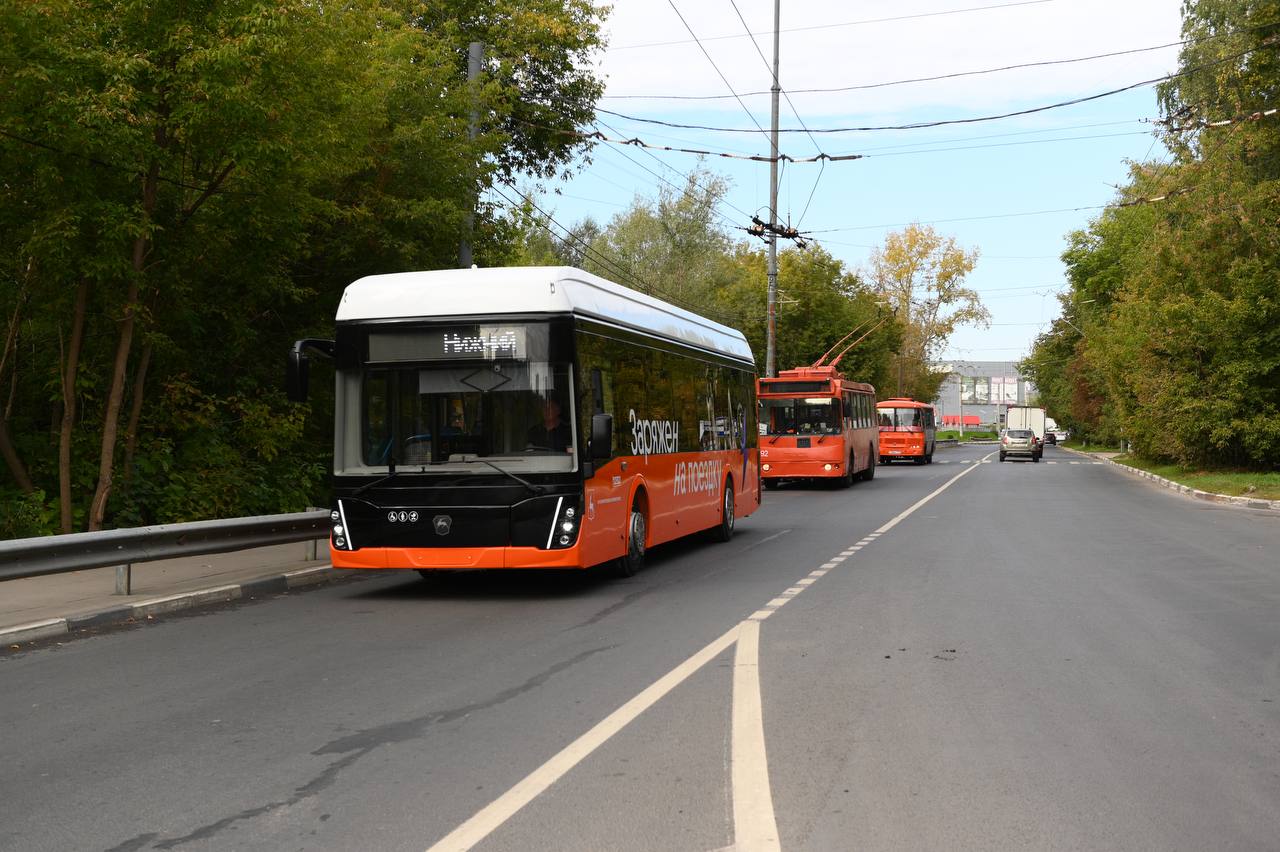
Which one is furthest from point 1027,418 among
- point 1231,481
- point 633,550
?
point 633,550

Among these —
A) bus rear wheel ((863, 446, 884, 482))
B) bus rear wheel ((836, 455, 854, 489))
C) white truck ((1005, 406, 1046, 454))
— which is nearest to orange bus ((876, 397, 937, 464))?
bus rear wheel ((863, 446, 884, 482))

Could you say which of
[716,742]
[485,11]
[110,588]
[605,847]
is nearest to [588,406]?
[110,588]

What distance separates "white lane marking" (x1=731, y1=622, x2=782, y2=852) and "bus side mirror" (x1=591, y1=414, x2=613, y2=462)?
3.40m

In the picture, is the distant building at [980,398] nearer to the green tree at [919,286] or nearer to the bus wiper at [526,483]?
the green tree at [919,286]

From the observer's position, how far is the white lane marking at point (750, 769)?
482 cm

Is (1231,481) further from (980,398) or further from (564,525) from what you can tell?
(980,398)

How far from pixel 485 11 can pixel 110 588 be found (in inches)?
836

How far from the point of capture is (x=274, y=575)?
13086 mm

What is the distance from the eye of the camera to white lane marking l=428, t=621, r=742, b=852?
15.9 ft

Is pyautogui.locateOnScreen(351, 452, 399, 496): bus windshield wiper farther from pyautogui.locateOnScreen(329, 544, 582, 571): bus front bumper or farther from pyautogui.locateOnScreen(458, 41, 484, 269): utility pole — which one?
pyautogui.locateOnScreen(458, 41, 484, 269): utility pole

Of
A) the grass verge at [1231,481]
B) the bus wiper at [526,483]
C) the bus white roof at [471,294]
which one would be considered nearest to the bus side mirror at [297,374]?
the bus white roof at [471,294]

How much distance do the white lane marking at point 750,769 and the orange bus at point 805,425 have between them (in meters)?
25.9

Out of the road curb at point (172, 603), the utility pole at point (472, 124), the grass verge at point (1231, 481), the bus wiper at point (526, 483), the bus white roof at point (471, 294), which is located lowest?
the grass verge at point (1231, 481)

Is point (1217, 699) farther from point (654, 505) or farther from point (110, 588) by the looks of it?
point (110, 588)
